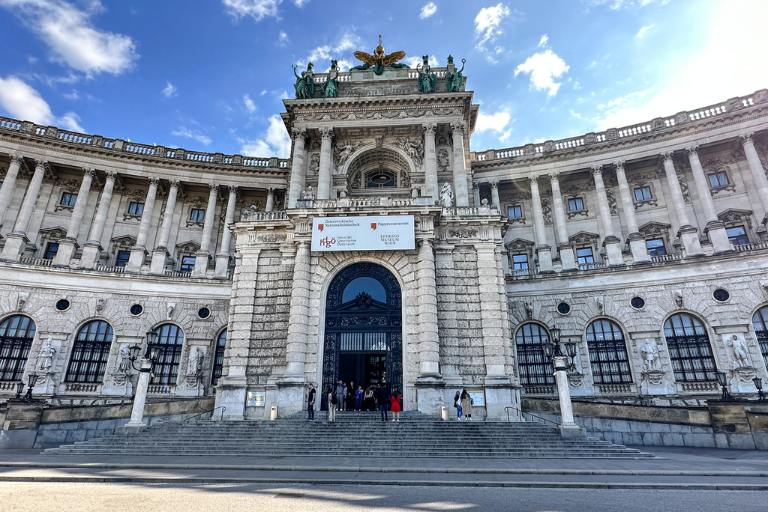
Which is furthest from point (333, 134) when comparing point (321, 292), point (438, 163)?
point (321, 292)

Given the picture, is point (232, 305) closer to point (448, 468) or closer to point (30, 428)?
point (30, 428)

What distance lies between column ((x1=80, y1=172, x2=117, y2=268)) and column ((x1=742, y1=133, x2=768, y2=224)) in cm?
5177

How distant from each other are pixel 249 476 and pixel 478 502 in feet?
21.4

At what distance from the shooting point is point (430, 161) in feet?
109

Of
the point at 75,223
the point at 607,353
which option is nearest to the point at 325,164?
the point at 75,223

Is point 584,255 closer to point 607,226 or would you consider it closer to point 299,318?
point 607,226

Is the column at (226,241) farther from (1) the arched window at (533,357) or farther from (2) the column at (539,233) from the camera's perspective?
(2) the column at (539,233)

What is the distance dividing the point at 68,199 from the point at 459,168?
35.5 m

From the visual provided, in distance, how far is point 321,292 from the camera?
23.8m

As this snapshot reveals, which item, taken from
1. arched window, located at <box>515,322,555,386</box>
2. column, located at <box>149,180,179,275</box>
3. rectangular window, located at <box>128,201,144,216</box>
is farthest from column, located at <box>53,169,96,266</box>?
arched window, located at <box>515,322,555,386</box>

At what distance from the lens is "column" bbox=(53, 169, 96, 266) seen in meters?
32.5

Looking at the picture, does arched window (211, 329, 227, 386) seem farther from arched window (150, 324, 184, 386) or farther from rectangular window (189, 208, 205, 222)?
rectangular window (189, 208, 205, 222)

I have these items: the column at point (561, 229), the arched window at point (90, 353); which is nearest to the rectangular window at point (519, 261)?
the column at point (561, 229)

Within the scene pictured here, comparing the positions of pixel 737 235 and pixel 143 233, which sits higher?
pixel 143 233
